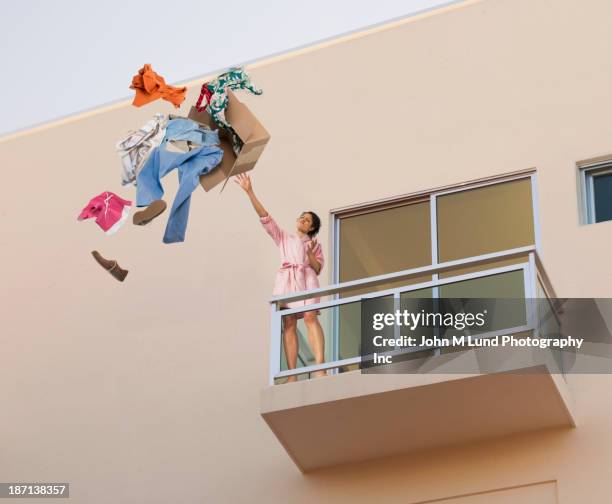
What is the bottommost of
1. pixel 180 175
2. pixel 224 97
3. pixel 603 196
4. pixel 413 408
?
pixel 413 408

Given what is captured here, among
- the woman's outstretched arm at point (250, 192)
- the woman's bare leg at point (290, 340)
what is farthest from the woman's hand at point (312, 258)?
the woman's bare leg at point (290, 340)

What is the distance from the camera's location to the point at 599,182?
12633 millimetres

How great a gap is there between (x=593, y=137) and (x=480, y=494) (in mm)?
3549

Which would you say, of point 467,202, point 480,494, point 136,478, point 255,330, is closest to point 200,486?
point 136,478

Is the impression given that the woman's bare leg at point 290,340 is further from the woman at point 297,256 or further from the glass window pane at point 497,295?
the glass window pane at point 497,295

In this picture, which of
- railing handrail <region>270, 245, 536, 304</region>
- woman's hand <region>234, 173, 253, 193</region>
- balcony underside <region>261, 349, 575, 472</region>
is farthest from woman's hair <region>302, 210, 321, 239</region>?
balcony underside <region>261, 349, 575, 472</region>

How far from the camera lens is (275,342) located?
11516 mm

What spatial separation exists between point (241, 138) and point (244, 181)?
63cm

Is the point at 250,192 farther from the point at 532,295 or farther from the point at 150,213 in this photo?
the point at 532,295

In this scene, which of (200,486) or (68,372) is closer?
(200,486)

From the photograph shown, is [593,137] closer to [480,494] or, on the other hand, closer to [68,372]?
[480,494]

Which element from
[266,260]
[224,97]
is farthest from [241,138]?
[266,260]

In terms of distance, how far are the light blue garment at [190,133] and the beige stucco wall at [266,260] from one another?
1.09 metres

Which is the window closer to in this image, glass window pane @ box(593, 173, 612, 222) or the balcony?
glass window pane @ box(593, 173, 612, 222)
